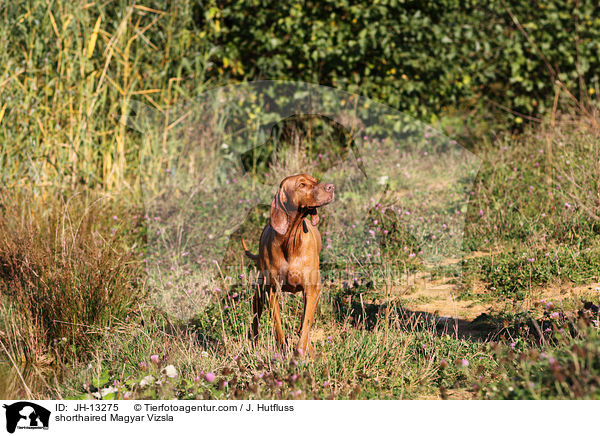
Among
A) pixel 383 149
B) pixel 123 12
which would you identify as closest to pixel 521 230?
pixel 383 149

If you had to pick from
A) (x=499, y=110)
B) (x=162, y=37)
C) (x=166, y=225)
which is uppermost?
(x=162, y=37)

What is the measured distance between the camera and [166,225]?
619 centimetres

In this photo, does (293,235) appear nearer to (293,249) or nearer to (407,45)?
(293,249)

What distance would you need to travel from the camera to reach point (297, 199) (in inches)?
136

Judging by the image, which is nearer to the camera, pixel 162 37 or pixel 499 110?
pixel 162 37

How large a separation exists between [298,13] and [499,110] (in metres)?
3.38
